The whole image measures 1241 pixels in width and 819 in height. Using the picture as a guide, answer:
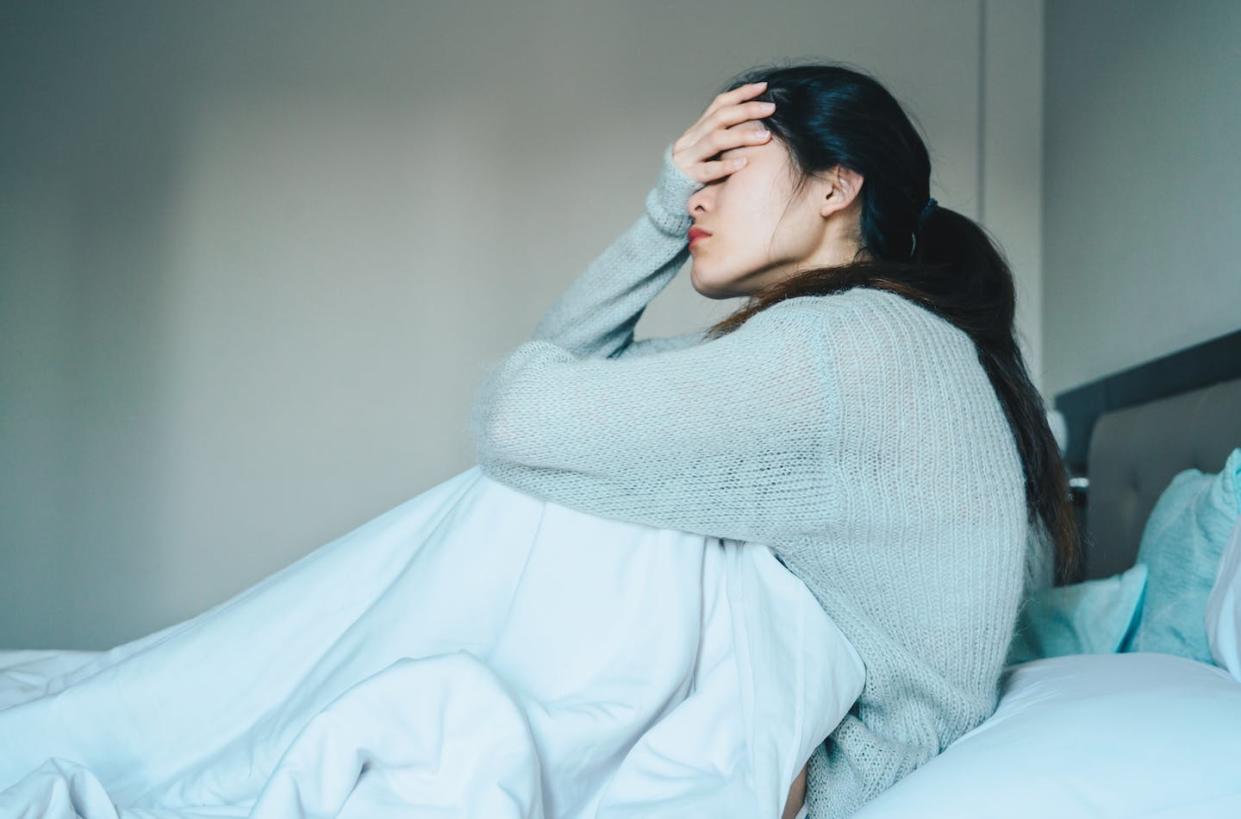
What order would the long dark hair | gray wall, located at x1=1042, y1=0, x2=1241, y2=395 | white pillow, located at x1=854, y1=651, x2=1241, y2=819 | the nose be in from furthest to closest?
1. gray wall, located at x1=1042, y1=0, x2=1241, y2=395
2. the nose
3. the long dark hair
4. white pillow, located at x1=854, y1=651, x2=1241, y2=819

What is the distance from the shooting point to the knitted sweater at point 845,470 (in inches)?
31.9

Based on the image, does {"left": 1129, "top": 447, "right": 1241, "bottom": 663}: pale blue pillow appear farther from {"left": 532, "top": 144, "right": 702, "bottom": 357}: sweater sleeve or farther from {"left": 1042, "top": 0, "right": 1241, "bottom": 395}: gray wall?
{"left": 532, "top": 144, "right": 702, "bottom": 357}: sweater sleeve

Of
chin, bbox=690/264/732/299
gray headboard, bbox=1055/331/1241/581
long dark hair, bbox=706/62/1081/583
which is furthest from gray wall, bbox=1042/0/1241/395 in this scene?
chin, bbox=690/264/732/299

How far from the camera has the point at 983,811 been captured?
655 millimetres

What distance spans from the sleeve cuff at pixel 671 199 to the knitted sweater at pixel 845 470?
1.34 ft

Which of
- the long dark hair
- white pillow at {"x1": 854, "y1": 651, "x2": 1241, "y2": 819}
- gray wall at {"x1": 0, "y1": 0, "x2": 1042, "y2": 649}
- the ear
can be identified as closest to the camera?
white pillow at {"x1": 854, "y1": 651, "x2": 1241, "y2": 819}

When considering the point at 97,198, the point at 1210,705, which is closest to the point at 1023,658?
the point at 1210,705

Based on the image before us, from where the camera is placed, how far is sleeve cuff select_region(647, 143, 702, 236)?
1245mm

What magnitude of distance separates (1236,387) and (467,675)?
1.10m

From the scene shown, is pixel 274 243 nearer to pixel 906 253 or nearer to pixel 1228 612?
pixel 906 253

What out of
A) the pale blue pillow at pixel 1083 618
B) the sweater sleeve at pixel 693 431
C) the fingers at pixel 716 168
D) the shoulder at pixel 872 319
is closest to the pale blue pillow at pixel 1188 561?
the pale blue pillow at pixel 1083 618

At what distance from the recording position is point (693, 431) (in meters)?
0.81

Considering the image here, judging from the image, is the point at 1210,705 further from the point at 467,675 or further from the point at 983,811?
the point at 467,675

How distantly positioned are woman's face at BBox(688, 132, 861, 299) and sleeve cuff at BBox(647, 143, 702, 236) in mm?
58
